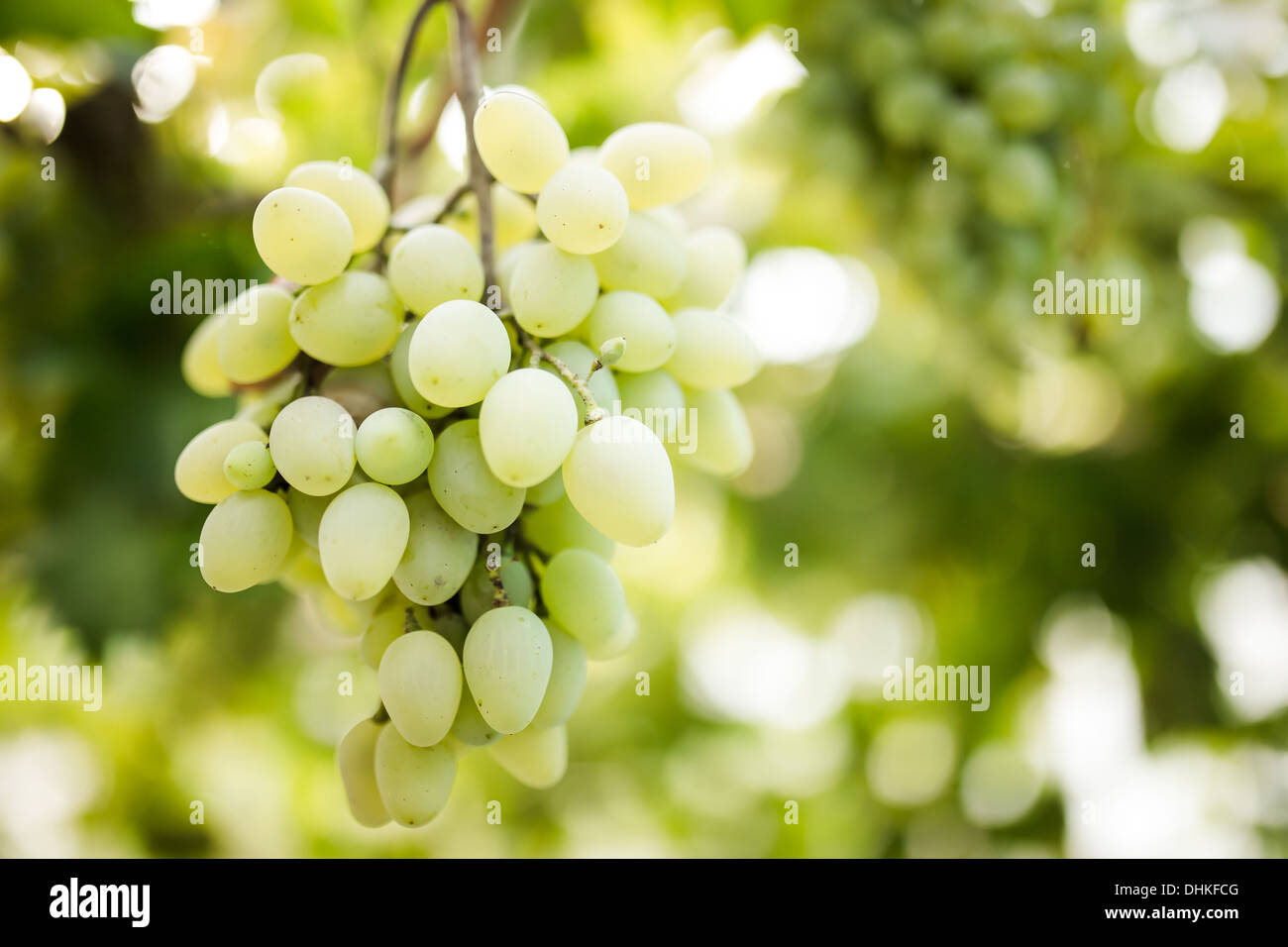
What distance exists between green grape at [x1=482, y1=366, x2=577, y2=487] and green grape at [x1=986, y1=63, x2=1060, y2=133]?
0.61 metres

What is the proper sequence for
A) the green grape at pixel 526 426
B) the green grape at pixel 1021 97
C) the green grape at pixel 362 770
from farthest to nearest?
1. the green grape at pixel 1021 97
2. the green grape at pixel 362 770
3. the green grape at pixel 526 426

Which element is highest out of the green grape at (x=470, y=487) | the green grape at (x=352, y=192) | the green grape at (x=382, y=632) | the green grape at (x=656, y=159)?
the green grape at (x=656, y=159)

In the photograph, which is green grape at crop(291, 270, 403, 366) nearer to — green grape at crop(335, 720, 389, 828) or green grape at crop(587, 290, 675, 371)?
green grape at crop(587, 290, 675, 371)

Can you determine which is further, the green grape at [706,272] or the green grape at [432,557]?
the green grape at [706,272]

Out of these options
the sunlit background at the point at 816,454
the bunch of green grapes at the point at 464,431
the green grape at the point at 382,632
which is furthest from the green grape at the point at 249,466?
the sunlit background at the point at 816,454

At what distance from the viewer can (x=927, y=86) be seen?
33.8 inches

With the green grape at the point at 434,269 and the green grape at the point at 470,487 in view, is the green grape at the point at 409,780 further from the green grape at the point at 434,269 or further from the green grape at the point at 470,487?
the green grape at the point at 434,269

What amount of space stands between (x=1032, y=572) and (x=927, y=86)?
0.85m

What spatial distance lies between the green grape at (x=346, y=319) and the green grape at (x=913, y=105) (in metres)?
0.56

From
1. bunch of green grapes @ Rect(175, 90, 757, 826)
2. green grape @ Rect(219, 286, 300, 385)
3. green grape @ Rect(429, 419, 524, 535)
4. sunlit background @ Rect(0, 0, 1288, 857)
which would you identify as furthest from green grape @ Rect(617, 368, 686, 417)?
sunlit background @ Rect(0, 0, 1288, 857)

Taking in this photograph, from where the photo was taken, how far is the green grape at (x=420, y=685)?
18.8 inches

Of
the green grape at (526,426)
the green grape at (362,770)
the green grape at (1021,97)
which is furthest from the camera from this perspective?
the green grape at (1021,97)

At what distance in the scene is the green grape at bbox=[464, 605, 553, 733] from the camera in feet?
1.55
